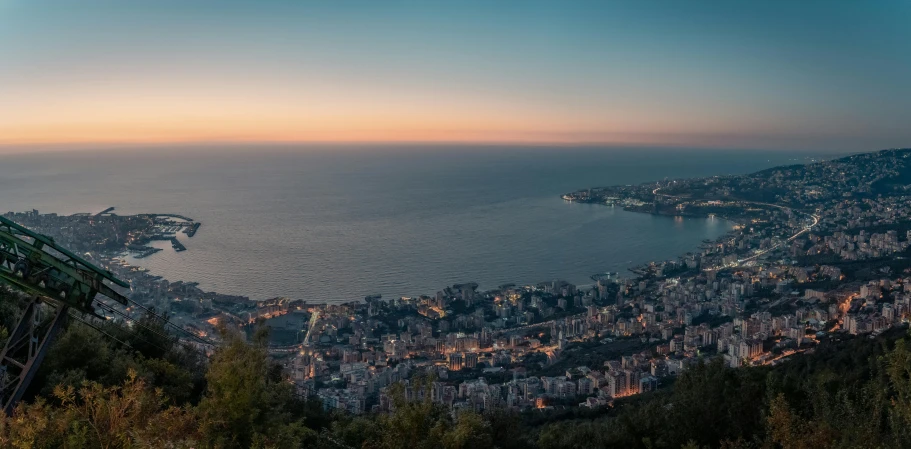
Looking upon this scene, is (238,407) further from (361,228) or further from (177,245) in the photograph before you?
(361,228)

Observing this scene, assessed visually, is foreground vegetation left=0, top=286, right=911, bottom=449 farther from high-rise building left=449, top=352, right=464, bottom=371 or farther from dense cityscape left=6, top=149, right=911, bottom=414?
high-rise building left=449, top=352, right=464, bottom=371

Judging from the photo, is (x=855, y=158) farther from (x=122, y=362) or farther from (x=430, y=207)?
(x=122, y=362)

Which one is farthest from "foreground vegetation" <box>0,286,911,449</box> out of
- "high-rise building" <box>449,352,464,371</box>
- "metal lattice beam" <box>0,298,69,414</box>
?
"high-rise building" <box>449,352,464,371</box>

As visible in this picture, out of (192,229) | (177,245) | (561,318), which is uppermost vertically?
(192,229)

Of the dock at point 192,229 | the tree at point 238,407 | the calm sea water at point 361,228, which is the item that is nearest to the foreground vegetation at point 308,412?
the tree at point 238,407

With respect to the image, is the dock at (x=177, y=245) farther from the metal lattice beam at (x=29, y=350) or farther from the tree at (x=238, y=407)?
the tree at (x=238, y=407)

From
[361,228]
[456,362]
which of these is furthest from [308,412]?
[361,228]
